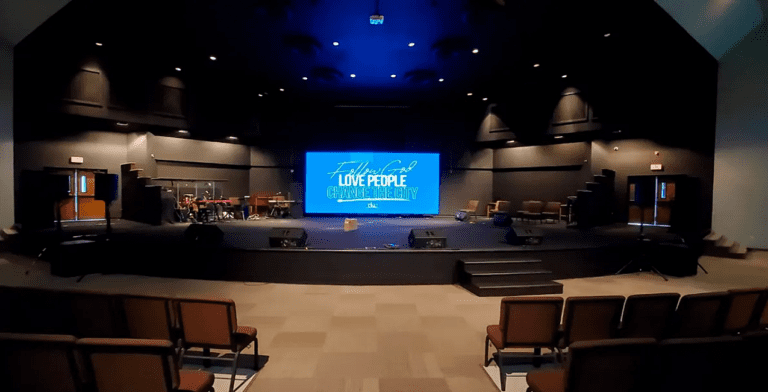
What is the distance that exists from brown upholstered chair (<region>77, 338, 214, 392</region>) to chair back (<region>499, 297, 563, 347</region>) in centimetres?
217

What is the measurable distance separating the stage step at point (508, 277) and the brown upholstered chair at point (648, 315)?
2.53 meters

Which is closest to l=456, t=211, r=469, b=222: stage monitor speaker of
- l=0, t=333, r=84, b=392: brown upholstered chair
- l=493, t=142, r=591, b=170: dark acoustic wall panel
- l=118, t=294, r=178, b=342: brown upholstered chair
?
l=493, t=142, r=591, b=170: dark acoustic wall panel

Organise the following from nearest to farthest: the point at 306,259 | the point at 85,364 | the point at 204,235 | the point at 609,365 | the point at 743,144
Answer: the point at 85,364 < the point at 609,365 < the point at 306,259 < the point at 204,235 < the point at 743,144

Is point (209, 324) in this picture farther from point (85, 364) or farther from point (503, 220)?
point (503, 220)

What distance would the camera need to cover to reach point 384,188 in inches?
475

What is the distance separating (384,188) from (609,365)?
34.6 feet

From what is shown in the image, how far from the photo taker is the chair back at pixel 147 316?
2377 mm

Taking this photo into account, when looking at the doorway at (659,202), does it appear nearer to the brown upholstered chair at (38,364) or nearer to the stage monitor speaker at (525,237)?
the stage monitor speaker at (525,237)

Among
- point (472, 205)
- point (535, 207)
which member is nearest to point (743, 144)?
point (535, 207)

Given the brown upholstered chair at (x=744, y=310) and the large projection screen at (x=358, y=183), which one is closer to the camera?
the brown upholstered chair at (x=744, y=310)

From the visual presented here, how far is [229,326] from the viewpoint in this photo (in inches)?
94.5

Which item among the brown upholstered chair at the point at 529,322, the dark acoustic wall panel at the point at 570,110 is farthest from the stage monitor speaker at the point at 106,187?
the dark acoustic wall panel at the point at 570,110

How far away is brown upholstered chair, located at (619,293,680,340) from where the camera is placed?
2.39 metres

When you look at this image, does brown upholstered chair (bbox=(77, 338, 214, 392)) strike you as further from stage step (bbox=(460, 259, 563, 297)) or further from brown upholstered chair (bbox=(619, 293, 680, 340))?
stage step (bbox=(460, 259, 563, 297))
